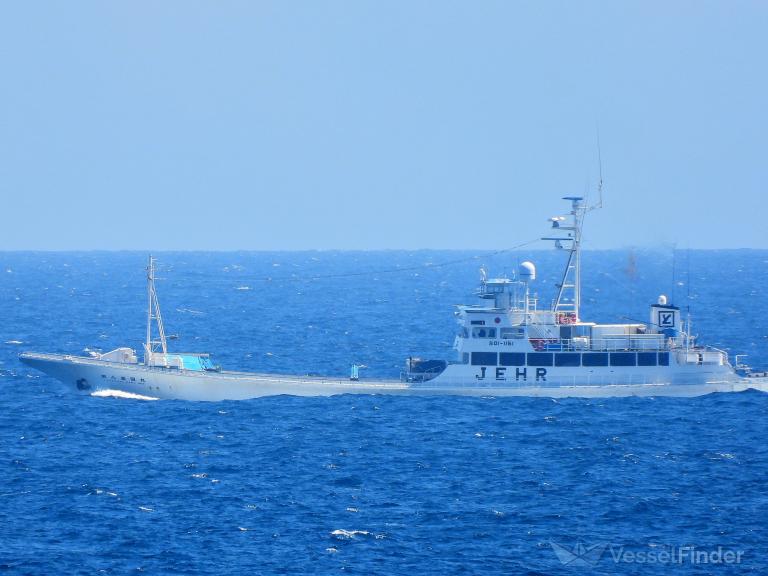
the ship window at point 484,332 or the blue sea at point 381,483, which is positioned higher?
the ship window at point 484,332

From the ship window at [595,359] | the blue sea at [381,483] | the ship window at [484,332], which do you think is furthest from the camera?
the ship window at [595,359]

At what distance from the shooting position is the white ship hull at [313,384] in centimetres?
7025

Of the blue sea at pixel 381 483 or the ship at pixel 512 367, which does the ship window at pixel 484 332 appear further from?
the blue sea at pixel 381 483

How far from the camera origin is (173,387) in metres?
70.2

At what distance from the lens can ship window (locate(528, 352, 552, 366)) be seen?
70.2 m

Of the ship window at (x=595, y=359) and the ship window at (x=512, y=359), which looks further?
the ship window at (x=595, y=359)

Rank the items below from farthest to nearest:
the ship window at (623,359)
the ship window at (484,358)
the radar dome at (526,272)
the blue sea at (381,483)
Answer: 1. the radar dome at (526,272)
2. the ship window at (623,359)
3. the ship window at (484,358)
4. the blue sea at (381,483)

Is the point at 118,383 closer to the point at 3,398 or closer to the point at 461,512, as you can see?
the point at 3,398

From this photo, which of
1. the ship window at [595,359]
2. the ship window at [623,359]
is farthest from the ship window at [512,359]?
the ship window at [623,359]

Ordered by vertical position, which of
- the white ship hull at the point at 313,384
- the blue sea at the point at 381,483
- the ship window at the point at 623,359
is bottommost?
the blue sea at the point at 381,483

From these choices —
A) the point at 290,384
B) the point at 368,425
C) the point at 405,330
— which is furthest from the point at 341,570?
the point at 405,330

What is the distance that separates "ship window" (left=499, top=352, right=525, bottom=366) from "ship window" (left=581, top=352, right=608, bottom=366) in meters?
3.48

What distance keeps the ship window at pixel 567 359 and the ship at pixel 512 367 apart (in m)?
0.06

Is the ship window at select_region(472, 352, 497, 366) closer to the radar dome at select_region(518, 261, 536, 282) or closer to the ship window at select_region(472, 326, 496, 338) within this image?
the ship window at select_region(472, 326, 496, 338)
